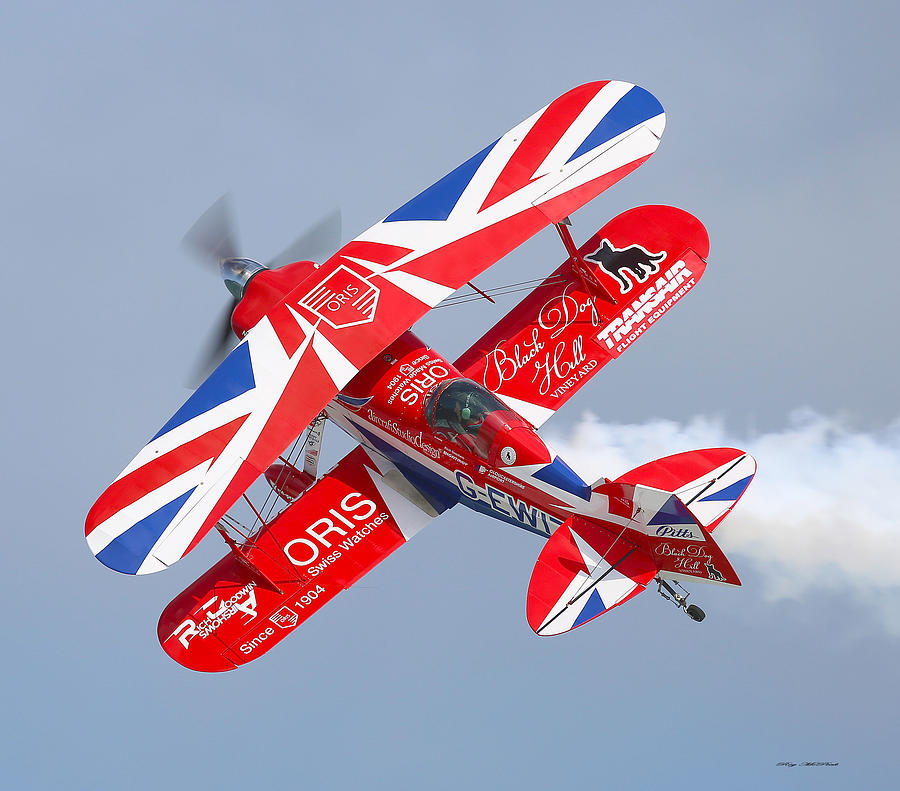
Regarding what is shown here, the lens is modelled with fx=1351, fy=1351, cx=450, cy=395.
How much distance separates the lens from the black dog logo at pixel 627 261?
15383 mm

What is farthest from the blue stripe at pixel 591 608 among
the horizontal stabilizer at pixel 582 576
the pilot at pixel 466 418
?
the pilot at pixel 466 418

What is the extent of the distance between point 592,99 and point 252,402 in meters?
5.33

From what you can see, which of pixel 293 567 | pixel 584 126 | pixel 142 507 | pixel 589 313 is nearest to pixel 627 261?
pixel 589 313

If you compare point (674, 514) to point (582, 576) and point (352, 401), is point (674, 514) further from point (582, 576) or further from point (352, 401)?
point (352, 401)

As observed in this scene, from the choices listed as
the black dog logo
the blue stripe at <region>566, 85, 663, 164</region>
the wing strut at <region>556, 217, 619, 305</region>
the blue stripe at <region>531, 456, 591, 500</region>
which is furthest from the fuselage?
the blue stripe at <region>566, 85, 663, 164</region>

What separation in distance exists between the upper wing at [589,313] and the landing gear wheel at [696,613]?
294cm

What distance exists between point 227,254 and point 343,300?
8.52 ft

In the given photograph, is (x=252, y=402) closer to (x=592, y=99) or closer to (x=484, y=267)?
(x=484, y=267)

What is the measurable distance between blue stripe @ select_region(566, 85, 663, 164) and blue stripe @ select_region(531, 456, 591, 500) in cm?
365

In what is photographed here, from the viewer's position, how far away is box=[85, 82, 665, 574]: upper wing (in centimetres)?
1255

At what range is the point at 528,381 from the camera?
14805mm

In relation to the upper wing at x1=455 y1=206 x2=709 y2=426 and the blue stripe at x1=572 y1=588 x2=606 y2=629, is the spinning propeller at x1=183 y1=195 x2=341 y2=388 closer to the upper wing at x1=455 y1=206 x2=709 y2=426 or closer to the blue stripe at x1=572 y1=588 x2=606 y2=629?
the upper wing at x1=455 y1=206 x2=709 y2=426

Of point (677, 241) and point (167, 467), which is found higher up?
point (677, 241)

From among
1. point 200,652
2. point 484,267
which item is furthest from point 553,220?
point 200,652
